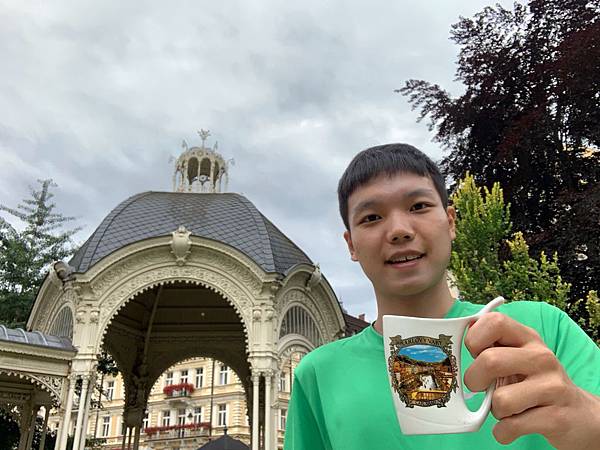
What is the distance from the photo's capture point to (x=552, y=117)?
13516 millimetres

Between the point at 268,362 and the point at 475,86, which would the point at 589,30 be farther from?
the point at 268,362

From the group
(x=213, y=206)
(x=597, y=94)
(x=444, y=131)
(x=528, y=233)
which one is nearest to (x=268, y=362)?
(x=213, y=206)

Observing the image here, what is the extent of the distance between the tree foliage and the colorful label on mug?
11.6 metres

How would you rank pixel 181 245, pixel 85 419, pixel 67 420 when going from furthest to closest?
pixel 181 245 → pixel 85 419 → pixel 67 420

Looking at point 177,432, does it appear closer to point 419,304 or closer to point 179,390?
point 179,390

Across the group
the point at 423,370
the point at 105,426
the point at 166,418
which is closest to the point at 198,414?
the point at 166,418

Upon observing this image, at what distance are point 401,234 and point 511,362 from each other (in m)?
0.51

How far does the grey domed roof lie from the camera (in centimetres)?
1400

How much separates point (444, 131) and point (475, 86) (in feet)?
4.96

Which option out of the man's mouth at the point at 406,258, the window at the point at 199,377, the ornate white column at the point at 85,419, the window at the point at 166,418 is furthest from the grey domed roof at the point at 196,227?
the window at the point at 166,418

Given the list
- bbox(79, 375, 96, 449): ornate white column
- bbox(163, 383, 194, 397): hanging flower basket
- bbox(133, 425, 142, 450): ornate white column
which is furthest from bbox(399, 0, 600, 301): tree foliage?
bbox(163, 383, 194, 397): hanging flower basket

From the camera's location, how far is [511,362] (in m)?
0.91

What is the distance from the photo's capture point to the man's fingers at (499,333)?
94 cm

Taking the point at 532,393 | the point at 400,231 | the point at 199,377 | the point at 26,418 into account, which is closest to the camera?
the point at 532,393
